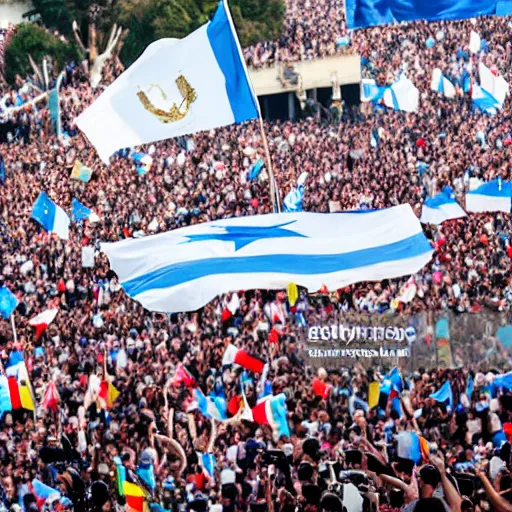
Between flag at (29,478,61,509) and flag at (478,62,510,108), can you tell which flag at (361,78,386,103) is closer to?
flag at (478,62,510,108)

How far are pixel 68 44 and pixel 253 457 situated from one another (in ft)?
61.8

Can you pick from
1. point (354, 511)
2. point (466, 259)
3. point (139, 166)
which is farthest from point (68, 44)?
point (354, 511)

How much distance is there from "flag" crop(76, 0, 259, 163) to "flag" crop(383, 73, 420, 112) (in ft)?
28.0

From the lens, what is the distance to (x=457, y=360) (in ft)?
51.6

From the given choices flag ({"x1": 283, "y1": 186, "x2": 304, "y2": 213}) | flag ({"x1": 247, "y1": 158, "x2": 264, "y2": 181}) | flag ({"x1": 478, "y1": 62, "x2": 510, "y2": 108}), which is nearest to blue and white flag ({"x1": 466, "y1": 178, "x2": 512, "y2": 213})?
flag ({"x1": 283, "y1": 186, "x2": 304, "y2": 213})

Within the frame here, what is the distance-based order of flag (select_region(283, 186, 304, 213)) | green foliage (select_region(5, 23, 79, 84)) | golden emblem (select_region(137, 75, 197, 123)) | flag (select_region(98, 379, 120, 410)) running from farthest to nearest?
green foliage (select_region(5, 23, 79, 84)) → flag (select_region(283, 186, 304, 213)) → flag (select_region(98, 379, 120, 410)) → golden emblem (select_region(137, 75, 197, 123))

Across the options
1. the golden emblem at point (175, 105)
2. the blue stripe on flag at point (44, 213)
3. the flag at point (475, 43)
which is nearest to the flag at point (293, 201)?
the blue stripe on flag at point (44, 213)

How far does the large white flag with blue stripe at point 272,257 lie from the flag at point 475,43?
10997mm

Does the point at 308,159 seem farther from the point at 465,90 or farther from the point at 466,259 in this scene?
the point at 466,259

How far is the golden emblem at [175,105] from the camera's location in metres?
17.8

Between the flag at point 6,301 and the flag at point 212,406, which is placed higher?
the flag at point 6,301

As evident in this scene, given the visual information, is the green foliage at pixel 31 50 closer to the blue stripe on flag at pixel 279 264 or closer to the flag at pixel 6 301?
the flag at pixel 6 301

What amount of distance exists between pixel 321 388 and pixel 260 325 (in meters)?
3.10

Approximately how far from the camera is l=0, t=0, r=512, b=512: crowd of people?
47.7 ft
